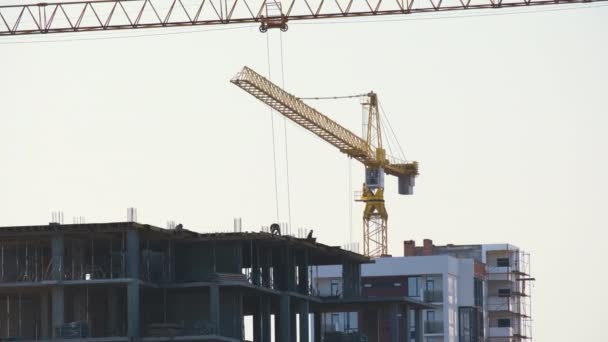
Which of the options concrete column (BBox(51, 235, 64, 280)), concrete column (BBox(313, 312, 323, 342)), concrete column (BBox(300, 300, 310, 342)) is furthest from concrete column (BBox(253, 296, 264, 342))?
concrete column (BBox(51, 235, 64, 280))

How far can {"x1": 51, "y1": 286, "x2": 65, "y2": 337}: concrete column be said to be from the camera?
162750mm

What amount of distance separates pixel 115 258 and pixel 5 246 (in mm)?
8034

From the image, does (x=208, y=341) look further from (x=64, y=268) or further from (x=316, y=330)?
(x=316, y=330)

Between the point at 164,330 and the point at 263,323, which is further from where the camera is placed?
the point at 263,323

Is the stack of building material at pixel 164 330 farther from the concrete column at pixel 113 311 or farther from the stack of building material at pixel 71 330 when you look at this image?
the stack of building material at pixel 71 330

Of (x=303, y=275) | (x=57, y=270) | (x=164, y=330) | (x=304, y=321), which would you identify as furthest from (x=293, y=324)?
(x=57, y=270)

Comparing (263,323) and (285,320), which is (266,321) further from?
(285,320)

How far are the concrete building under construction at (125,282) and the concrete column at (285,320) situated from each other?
2.73 meters

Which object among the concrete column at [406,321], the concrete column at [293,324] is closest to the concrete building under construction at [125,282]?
the concrete column at [293,324]

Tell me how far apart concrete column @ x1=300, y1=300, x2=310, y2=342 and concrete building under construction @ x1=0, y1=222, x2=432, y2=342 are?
6.76 metres

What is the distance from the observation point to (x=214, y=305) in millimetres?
164875

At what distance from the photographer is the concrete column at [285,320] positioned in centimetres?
17625

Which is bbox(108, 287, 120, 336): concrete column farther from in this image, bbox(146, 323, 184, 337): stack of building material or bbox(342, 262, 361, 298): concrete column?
bbox(342, 262, 361, 298): concrete column

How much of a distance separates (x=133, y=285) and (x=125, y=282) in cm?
58
